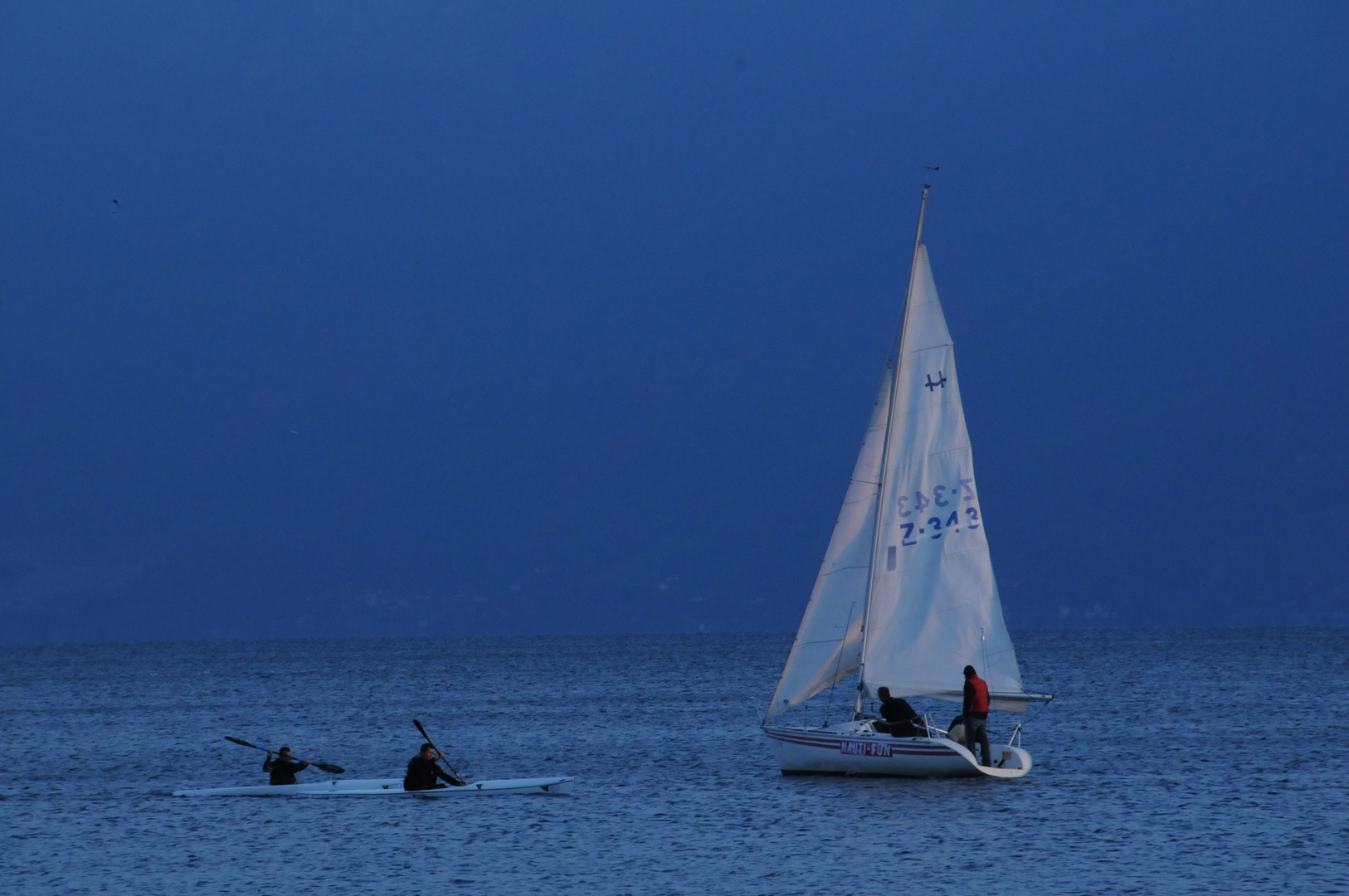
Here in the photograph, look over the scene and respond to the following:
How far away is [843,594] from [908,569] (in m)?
1.56

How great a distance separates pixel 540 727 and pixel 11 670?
136498 mm

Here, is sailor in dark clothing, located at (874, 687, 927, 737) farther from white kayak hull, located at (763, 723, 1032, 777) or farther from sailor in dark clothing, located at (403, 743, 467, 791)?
sailor in dark clothing, located at (403, 743, 467, 791)

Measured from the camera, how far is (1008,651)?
1425 inches

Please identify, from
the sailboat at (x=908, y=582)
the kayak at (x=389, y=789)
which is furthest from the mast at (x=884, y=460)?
the kayak at (x=389, y=789)

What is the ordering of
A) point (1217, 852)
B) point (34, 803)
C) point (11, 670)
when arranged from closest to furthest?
point (1217, 852), point (34, 803), point (11, 670)

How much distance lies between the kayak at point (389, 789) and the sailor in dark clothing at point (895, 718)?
9298 millimetres

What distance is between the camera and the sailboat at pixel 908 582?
116 ft

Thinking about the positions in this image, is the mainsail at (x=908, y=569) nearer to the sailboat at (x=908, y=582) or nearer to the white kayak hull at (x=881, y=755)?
the sailboat at (x=908, y=582)

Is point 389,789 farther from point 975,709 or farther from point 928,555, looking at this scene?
point 975,709

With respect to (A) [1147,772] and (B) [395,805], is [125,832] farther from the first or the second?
(A) [1147,772]

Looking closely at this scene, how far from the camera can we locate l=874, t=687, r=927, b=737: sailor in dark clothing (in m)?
35.4

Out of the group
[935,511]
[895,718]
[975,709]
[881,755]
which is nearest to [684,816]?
[881,755]

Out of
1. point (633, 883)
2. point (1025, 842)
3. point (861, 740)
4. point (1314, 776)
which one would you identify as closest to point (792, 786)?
point (861, 740)

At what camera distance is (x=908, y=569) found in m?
35.8
